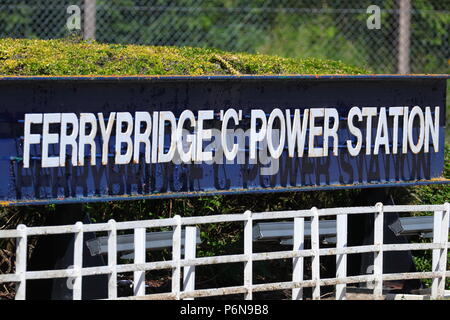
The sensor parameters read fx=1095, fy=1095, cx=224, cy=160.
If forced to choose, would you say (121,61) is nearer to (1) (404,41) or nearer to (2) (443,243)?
(2) (443,243)

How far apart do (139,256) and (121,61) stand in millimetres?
2211

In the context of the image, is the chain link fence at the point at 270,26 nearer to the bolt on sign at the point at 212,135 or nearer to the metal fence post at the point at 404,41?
the metal fence post at the point at 404,41

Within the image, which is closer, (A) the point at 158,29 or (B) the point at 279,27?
(A) the point at 158,29

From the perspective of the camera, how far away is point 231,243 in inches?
445

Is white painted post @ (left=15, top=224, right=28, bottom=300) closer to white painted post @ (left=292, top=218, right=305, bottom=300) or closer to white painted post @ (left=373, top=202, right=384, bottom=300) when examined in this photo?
white painted post @ (left=292, top=218, right=305, bottom=300)

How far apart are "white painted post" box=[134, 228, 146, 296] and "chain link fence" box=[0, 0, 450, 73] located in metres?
6.29

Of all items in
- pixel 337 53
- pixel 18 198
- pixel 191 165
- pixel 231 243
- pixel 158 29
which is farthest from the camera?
pixel 337 53

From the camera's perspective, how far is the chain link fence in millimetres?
15750

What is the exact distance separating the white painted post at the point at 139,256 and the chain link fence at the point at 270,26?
6.29 m

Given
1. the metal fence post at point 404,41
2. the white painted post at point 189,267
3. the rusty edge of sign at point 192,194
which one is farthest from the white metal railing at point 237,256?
the metal fence post at point 404,41

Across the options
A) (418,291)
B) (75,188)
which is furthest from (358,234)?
(75,188)

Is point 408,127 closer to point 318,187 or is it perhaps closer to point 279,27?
point 318,187

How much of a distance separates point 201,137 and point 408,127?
7.09ft

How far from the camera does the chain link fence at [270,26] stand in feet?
51.7
